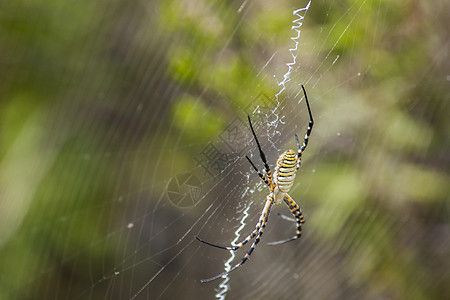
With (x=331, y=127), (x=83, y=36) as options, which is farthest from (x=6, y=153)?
(x=331, y=127)

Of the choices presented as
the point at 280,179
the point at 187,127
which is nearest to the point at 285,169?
the point at 280,179

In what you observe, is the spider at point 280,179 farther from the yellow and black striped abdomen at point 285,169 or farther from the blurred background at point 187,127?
the blurred background at point 187,127

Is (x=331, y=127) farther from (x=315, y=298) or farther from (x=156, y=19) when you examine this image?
(x=315, y=298)

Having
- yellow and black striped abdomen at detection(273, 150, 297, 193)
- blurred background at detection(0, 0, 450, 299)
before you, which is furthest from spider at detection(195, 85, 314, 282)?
blurred background at detection(0, 0, 450, 299)

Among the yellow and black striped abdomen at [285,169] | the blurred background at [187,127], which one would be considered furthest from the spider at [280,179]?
the blurred background at [187,127]

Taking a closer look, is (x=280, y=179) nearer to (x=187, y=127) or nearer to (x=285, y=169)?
(x=285, y=169)

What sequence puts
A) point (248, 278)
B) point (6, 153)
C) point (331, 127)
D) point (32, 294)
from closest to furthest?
1. point (6, 153)
2. point (32, 294)
3. point (331, 127)
4. point (248, 278)
